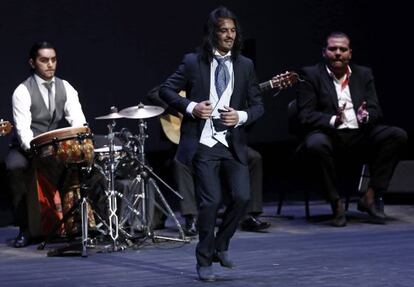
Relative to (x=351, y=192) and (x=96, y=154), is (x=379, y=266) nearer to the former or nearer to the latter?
(x=96, y=154)

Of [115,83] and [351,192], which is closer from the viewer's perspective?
[351,192]

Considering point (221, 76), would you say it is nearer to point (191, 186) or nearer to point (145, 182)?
point (145, 182)

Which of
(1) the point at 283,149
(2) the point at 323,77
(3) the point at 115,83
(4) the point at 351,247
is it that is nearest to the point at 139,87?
(3) the point at 115,83

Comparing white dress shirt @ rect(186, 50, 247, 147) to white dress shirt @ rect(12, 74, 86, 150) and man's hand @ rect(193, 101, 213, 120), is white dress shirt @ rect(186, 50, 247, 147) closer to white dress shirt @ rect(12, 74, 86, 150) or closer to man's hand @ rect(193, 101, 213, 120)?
man's hand @ rect(193, 101, 213, 120)

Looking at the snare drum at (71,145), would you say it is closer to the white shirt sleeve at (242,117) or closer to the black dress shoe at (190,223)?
the black dress shoe at (190,223)

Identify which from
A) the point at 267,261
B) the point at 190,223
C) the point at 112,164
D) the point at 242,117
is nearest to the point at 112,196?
the point at 112,164

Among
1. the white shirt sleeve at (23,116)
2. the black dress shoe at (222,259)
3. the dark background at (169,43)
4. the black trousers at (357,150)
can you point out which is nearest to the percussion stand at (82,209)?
the white shirt sleeve at (23,116)

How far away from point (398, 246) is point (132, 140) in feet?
5.98

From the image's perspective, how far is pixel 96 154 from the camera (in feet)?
23.6

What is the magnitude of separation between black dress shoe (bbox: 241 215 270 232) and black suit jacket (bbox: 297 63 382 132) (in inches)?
31.6

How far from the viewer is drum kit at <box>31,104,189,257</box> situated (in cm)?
687

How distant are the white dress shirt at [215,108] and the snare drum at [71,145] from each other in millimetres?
1346

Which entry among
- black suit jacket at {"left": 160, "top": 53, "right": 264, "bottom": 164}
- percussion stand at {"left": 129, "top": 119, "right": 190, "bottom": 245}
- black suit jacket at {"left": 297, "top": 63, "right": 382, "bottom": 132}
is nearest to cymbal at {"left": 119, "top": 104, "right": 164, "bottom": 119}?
percussion stand at {"left": 129, "top": 119, "right": 190, "bottom": 245}

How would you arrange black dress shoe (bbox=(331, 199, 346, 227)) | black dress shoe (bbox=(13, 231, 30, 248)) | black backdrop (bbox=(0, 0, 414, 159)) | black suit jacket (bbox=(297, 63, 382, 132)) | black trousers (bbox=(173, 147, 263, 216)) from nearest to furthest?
black dress shoe (bbox=(13, 231, 30, 248))
black trousers (bbox=(173, 147, 263, 216))
black dress shoe (bbox=(331, 199, 346, 227))
black suit jacket (bbox=(297, 63, 382, 132))
black backdrop (bbox=(0, 0, 414, 159))
